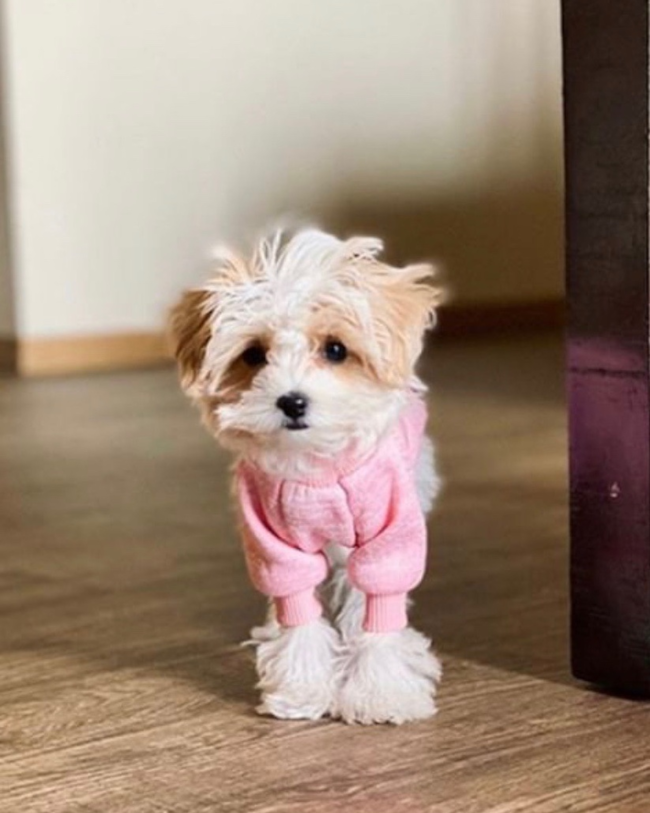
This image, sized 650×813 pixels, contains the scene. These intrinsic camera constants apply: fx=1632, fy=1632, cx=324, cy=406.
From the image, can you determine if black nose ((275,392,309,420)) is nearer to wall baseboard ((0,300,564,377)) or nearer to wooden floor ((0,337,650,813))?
wooden floor ((0,337,650,813))

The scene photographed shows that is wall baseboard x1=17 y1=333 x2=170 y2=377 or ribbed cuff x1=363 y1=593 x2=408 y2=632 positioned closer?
ribbed cuff x1=363 y1=593 x2=408 y2=632

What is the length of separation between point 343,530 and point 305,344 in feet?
0.55

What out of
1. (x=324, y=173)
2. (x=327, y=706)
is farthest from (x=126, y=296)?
(x=327, y=706)

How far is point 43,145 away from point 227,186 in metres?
0.56

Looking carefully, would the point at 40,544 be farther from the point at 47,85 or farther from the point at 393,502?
the point at 47,85

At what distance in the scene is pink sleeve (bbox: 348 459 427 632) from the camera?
1.37m

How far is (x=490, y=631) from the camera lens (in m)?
1.66

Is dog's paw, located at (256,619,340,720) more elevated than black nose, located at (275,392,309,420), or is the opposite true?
black nose, located at (275,392,309,420)

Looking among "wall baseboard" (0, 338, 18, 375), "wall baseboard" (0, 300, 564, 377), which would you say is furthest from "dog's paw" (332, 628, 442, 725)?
"wall baseboard" (0, 338, 18, 375)

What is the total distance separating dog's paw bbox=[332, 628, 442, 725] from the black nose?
224mm

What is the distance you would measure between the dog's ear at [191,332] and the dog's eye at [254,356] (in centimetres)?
3

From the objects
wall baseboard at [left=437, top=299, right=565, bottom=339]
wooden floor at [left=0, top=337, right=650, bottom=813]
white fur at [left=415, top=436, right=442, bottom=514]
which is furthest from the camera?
wall baseboard at [left=437, top=299, right=565, bottom=339]

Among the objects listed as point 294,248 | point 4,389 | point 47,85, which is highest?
point 47,85

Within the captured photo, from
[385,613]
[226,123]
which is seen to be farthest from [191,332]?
[226,123]
